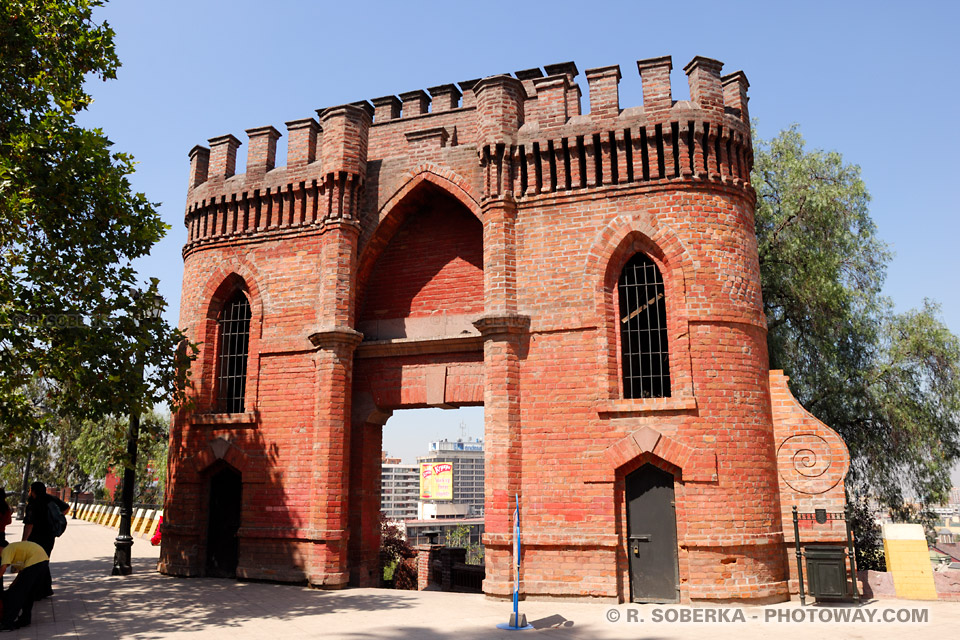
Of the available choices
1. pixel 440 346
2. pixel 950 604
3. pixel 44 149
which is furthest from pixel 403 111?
pixel 950 604

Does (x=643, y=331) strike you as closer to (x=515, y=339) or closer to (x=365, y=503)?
(x=515, y=339)

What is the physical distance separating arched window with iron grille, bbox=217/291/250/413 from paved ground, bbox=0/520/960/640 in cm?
363

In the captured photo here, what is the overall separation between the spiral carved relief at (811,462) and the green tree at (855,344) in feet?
21.8

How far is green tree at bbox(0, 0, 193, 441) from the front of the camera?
994 centimetres

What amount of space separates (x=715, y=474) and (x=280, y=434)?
7.93 meters

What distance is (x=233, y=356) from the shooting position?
14.3 m

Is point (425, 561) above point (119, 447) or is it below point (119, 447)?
below

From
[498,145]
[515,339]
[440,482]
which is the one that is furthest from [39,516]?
[440,482]

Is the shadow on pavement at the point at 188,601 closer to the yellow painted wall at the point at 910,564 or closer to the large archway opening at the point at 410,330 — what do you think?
the large archway opening at the point at 410,330

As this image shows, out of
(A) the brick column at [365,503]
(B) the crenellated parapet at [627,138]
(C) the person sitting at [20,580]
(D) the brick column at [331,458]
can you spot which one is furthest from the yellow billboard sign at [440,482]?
(C) the person sitting at [20,580]

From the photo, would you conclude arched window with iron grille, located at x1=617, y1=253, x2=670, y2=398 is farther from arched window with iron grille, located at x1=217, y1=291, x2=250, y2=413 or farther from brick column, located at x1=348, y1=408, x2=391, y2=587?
arched window with iron grille, located at x1=217, y1=291, x2=250, y2=413

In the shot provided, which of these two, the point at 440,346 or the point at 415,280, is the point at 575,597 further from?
the point at 415,280

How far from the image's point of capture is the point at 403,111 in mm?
15008

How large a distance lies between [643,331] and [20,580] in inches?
380
